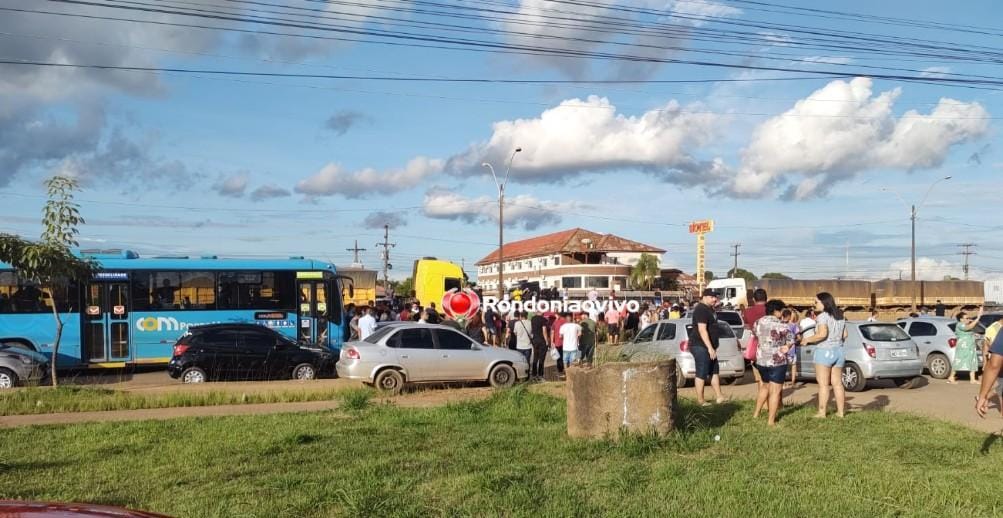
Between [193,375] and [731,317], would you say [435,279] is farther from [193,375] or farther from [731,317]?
[193,375]

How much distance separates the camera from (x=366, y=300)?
134ft

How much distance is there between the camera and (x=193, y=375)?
17.9m

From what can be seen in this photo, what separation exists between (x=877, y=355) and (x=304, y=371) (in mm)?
11774

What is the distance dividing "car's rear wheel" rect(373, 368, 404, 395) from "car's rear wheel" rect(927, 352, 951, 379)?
38.9 feet

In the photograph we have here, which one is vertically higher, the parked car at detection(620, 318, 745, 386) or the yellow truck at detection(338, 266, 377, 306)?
the yellow truck at detection(338, 266, 377, 306)

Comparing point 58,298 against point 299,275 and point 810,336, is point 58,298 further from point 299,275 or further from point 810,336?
point 810,336

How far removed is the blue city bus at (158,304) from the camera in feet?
68.3

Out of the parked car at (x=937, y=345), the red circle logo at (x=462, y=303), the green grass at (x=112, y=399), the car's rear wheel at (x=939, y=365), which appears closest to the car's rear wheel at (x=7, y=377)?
the green grass at (x=112, y=399)

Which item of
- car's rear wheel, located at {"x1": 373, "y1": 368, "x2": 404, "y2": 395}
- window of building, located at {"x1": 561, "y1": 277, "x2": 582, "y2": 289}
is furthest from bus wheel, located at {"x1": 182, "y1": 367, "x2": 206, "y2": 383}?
window of building, located at {"x1": 561, "y1": 277, "x2": 582, "y2": 289}

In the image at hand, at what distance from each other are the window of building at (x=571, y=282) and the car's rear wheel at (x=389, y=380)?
218 feet

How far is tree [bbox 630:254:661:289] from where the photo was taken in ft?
A: 255

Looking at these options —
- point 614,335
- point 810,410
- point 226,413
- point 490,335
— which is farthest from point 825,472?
point 614,335

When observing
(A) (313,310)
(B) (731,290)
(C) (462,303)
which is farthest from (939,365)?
(B) (731,290)

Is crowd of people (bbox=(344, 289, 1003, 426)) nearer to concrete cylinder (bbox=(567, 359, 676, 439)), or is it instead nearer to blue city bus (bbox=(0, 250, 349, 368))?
concrete cylinder (bbox=(567, 359, 676, 439))
